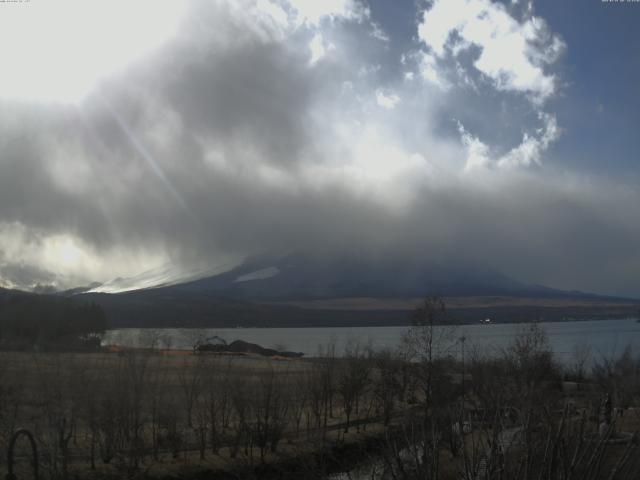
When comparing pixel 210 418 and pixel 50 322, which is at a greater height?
pixel 50 322

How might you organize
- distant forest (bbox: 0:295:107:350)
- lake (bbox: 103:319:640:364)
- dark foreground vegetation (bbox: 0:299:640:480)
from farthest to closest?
distant forest (bbox: 0:295:107:350), lake (bbox: 103:319:640:364), dark foreground vegetation (bbox: 0:299:640:480)

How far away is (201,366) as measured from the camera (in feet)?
120

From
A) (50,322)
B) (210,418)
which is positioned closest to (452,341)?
(210,418)

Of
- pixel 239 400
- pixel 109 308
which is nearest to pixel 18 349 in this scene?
pixel 239 400

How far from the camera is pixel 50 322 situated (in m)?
79.9

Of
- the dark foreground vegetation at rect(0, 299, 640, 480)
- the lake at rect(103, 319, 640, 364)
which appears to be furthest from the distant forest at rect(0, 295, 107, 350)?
the dark foreground vegetation at rect(0, 299, 640, 480)

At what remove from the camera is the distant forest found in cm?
6811

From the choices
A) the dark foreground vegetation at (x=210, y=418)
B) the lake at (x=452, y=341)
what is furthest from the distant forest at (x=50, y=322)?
the dark foreground vegetation at (x=210, y=418)

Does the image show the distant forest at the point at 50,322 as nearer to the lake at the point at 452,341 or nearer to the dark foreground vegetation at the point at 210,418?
the lake at the point at 452,341

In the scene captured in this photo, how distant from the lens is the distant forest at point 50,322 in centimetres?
6811

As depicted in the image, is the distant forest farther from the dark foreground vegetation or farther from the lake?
the dark foreground vegetation

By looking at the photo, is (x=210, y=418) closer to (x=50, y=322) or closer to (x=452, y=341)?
(x=452, y=341)

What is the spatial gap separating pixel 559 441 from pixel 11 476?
11.7 m

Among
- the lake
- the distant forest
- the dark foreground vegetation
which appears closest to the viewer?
the dark foreground vegetation
